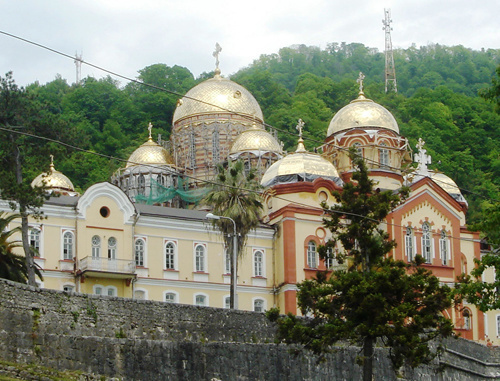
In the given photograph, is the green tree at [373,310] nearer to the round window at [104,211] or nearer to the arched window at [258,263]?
the round window at [104,211]

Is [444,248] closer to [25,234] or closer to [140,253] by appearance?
[140,253]

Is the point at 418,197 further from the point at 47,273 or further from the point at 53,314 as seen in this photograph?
the point at 53,314

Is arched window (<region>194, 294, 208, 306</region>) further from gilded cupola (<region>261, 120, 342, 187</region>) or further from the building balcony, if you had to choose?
gilded cupola (<region>261, 120, 342, 187</region>)

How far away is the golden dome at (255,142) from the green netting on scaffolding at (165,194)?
12.1ft

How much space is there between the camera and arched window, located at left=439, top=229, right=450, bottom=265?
68.5 meters

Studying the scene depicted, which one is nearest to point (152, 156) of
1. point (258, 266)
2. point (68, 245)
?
point (258, 266)

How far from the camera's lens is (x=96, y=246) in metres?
61.0

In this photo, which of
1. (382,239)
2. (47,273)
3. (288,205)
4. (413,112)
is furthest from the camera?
(413,112)

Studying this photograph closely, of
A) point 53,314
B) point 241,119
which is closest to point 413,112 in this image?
point 241,119

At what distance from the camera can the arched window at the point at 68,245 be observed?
60.2m

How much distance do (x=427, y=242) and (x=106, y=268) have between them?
19.4 m

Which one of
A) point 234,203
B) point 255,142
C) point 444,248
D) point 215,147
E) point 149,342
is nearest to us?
point 149,342

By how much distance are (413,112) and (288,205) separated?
149ft

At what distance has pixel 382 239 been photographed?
42.4 meters
